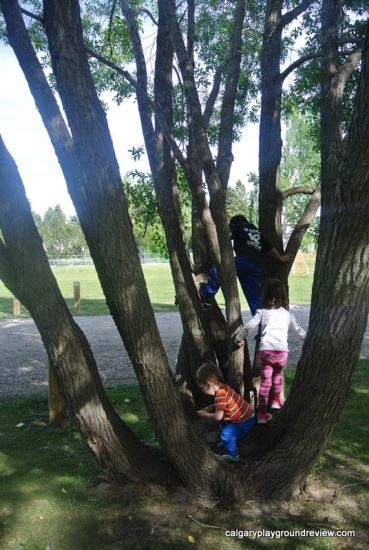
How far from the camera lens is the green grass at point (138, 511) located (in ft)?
11.7

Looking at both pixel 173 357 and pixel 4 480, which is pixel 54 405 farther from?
pixel 173 357

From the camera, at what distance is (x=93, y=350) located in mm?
11148

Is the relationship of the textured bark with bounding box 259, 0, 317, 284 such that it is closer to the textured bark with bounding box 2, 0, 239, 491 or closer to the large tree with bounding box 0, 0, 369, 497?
the large tree with bounding box 0, 0, 369, 497

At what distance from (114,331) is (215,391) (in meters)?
9.30

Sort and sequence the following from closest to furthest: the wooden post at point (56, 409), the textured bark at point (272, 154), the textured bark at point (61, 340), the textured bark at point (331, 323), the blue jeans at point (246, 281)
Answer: the textured bark at point (331, 323)
the textured bark at point (61, 340)
the textured bark at point (272, 154)
the blue jeans at point (246, 281)
the wooden post at point (56, 409)

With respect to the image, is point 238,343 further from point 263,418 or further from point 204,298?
point 204,298

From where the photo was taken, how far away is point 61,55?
3.47m

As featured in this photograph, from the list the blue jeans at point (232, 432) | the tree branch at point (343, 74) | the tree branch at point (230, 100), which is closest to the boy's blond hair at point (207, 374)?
the blue jeans at point (232, 432)

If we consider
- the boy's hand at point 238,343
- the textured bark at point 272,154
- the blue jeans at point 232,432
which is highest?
the textured bark at point 272,154

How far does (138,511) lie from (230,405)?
1116 mm

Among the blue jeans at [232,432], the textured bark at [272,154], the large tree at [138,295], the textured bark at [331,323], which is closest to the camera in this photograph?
the textured bark at [331,323]

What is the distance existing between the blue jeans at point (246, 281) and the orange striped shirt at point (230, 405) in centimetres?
136

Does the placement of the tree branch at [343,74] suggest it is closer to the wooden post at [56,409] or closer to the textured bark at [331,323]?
the textured bark at [331,323]

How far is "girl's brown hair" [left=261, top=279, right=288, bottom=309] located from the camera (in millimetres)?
4797
